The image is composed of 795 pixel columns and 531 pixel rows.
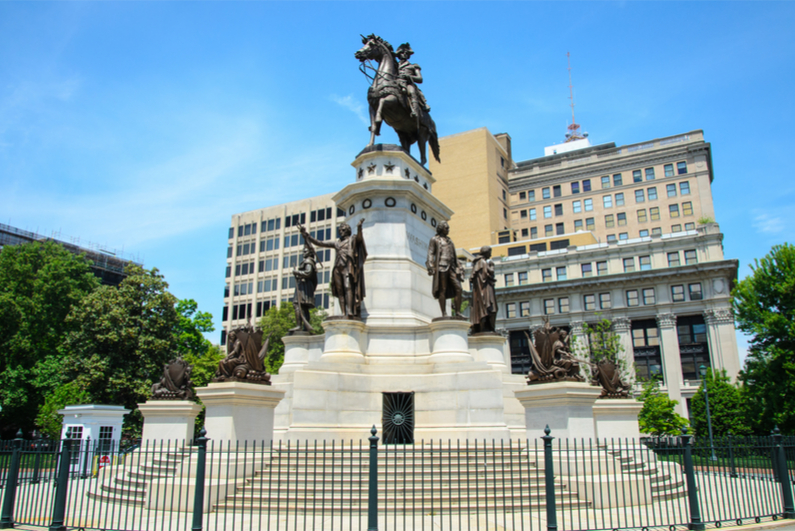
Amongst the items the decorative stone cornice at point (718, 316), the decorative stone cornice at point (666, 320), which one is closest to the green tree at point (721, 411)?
the decorative stone cornice at point (718, 316)

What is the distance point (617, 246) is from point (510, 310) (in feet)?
48.2

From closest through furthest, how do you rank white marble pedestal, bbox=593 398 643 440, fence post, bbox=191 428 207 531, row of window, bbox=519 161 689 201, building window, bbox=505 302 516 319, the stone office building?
fence post, bbox=191 428 207 531 < white marble pedestal, bbox=593 398 643 440 < the stone office building < building window, bbox=505 302 516 319 < row of window, bbox=519 161 689 201

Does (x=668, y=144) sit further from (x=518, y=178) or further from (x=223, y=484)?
(x=223, y=484)

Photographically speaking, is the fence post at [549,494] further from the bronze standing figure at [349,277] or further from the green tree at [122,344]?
the green tree at [122,344]

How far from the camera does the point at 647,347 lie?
62.5 metres

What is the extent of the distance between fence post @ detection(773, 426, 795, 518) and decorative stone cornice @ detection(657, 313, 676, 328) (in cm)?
5360

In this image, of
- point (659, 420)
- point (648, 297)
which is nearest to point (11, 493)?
point (659, 420)

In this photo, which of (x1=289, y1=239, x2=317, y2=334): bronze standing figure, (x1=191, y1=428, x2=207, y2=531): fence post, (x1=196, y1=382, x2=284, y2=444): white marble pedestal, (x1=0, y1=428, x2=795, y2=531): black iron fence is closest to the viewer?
(x1=191, y1=428, x2=207, y2=531): fence post

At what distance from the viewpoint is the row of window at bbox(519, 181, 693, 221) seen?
8075 centimetres

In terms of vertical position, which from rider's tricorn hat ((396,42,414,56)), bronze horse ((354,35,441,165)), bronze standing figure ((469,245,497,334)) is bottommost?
bronze standing figure ((469,245,497,334))

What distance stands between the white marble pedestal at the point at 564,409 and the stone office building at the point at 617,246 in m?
49.2

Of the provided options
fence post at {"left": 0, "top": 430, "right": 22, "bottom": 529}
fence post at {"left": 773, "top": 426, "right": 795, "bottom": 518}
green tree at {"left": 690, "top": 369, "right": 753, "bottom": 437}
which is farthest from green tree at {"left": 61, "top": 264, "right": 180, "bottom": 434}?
green tree at {"left": 690, "top": 369, "right": 753, "bottom": 437}

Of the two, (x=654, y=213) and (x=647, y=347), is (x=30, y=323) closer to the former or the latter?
(x=647, y=347)

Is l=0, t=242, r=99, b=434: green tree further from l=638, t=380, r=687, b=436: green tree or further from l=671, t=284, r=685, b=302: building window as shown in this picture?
l=671, t=284, r=685, b=302: building window
